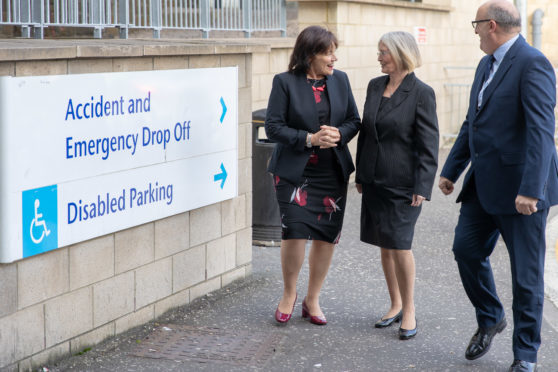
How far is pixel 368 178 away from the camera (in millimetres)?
5293

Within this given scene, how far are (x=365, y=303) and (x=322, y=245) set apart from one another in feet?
2.50

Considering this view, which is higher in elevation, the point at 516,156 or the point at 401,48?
the point at 401,48

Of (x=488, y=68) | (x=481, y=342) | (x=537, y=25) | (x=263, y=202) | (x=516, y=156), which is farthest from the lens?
(x=537, y=25)

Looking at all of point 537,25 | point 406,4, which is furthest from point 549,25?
point 406,4

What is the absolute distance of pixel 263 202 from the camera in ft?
26.2

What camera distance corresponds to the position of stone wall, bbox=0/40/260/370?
4.38 m

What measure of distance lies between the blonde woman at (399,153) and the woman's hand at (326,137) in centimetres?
21

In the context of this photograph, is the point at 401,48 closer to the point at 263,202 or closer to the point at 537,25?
the point at 263,202

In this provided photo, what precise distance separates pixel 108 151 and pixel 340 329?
1.79 meters

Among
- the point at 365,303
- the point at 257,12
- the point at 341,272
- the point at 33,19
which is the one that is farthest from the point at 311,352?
the point at 257,12

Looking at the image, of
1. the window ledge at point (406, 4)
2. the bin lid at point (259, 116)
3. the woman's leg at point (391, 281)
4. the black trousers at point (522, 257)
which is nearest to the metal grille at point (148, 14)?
the window ledge at point (406, 4)

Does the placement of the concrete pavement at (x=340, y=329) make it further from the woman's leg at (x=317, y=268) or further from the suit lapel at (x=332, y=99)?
the suit lapel at (x=332, y=99)

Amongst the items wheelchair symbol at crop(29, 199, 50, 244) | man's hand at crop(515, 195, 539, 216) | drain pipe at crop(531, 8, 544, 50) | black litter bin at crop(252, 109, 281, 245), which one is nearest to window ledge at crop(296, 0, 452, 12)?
black litter bin at crop(252, 109, 281, 245)

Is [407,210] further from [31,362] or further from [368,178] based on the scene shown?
[31,362]
